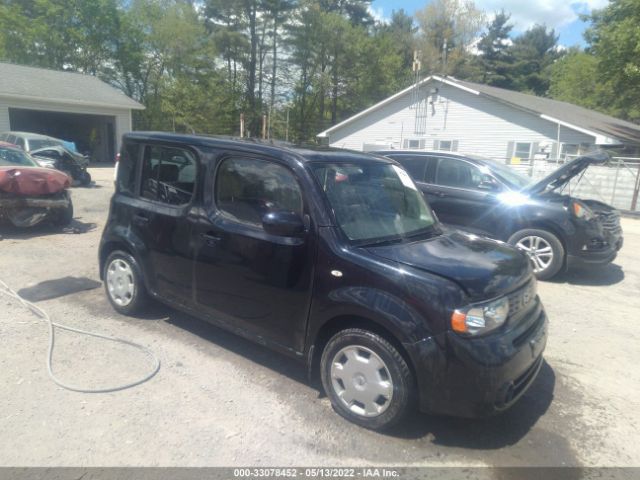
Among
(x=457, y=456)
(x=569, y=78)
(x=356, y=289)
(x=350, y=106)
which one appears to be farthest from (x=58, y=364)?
(x=569, y=78)

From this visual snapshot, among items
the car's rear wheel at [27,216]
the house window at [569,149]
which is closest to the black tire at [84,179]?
the car's rear wheel at [27,216]

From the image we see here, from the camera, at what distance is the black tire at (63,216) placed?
8875 millimetres

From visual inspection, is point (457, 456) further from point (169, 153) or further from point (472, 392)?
point (169, 153)

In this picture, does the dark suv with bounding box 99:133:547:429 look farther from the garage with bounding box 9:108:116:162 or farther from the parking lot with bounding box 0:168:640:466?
the garage with bounding box 9:108:116:162

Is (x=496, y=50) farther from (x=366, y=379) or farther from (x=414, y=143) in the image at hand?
(x=366, y=379)

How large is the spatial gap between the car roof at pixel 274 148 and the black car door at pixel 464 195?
132 inches

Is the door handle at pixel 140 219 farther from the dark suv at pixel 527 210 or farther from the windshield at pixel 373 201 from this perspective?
the dark suv at pixel 527 210

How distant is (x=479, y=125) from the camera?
2319 cm

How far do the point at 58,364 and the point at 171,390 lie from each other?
1111mm

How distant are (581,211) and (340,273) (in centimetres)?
491

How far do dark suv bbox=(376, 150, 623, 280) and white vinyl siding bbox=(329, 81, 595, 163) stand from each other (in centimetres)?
1521

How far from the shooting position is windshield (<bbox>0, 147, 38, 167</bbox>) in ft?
29.5

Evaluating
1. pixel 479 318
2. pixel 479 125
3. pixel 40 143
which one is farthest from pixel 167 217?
pixel 479 125

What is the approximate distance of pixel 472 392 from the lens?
113 inches
